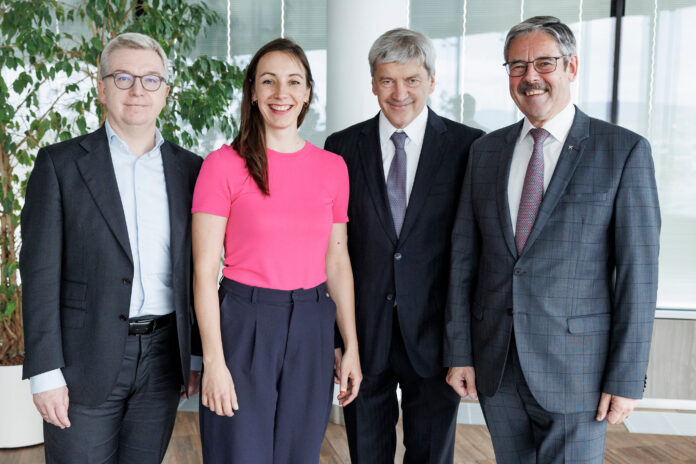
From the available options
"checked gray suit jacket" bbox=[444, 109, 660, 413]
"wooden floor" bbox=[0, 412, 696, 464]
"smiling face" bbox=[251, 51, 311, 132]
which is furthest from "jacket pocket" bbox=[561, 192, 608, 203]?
"wooden floor" bbox=[0, 412, 696, 464]

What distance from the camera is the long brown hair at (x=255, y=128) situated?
177cm

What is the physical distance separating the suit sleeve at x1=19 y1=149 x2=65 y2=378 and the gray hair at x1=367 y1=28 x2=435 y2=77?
113 centimetres

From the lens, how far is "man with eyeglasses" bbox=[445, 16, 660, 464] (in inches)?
65.6

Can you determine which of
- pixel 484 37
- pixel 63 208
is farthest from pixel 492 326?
pixel 484 37

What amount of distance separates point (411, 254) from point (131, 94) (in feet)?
3.35

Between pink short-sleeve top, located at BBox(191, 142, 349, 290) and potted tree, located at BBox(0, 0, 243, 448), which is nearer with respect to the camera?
pink short-sleeve top, located at BBox(191, 142, 349, 290)

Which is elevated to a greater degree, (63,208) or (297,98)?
(297,98)

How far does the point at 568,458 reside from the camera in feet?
5.76

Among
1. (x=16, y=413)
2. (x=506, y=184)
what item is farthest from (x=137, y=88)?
(x=16, y=413)

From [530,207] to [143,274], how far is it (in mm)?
1145

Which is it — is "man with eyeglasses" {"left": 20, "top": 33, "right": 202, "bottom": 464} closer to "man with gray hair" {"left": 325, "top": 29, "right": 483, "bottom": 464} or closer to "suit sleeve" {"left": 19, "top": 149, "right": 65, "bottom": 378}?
"suit sleeve" {"left": 19, "top": 149, "right": 65, "bottom": 378}

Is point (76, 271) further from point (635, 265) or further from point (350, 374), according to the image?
point (635, 265)

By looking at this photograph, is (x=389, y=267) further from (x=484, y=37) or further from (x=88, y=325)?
(x=484, y=37)

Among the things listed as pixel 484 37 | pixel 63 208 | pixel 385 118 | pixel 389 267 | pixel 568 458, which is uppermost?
pixel 484 37
